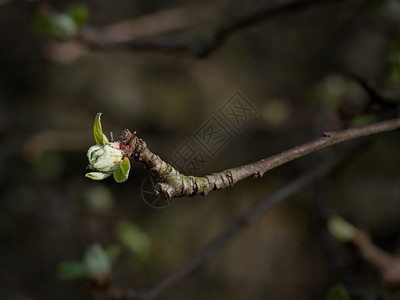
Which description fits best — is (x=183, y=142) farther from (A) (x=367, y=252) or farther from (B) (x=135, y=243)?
(A) (x=367, y=252)

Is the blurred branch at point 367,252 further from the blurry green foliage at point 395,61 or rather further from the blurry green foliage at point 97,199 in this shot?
the blurry green foliage at point 97,199

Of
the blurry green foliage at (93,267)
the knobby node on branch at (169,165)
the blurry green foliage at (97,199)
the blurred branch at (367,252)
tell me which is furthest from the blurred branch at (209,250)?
the blurry green foliage at (97,199)

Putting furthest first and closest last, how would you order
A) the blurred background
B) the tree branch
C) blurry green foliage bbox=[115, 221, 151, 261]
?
the blurred background, blurry green foliage bbox=[115, 221, 151, 261], the tree branch

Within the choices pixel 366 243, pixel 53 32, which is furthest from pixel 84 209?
pixel 366 243

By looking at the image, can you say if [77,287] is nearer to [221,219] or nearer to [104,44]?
[221,219]

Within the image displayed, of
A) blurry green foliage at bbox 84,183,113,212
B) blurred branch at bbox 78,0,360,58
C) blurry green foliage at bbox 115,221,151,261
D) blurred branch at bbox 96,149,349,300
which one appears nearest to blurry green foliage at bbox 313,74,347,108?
blurred branch at bbox 78,0,360,58

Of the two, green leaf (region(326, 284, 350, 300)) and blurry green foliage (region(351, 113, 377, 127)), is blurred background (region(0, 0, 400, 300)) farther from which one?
green leaf (region(326, 284, 350, 300))
